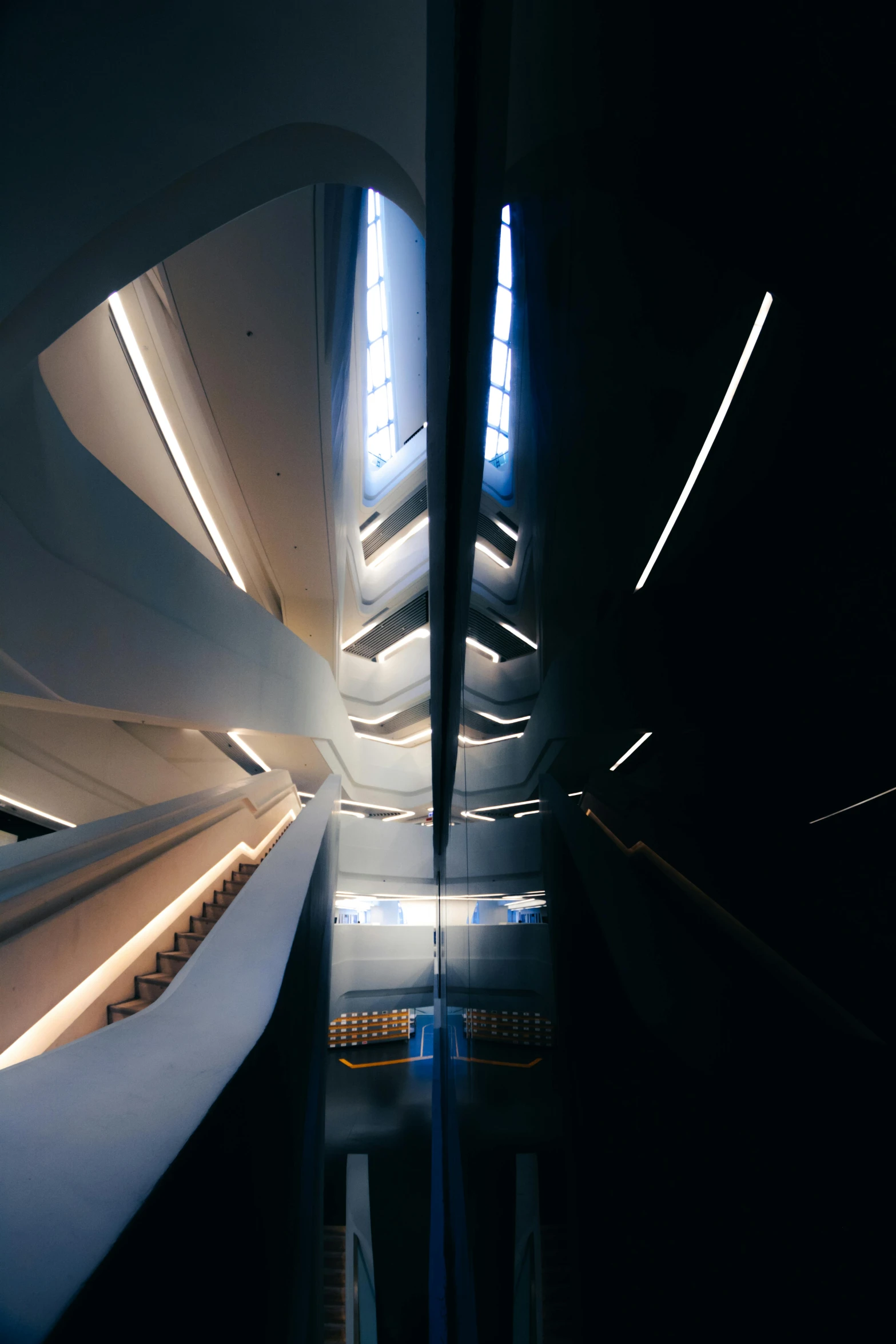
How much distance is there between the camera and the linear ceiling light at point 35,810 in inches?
362

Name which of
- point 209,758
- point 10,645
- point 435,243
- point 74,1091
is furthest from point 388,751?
point 435,243

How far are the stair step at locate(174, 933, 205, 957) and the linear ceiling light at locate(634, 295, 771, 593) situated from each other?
647 centimetres

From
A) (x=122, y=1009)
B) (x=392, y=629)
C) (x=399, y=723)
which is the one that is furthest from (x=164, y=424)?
(x=399, y=723)

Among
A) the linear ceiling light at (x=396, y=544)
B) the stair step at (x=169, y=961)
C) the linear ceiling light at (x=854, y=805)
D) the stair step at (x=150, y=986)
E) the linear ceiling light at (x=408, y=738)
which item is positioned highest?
the linear ceiling light at (x=396, y=544)

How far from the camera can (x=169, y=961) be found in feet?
17.5

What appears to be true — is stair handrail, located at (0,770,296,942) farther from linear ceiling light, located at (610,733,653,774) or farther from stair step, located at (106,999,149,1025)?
linear ceiling light, located at (610,733,653,774)

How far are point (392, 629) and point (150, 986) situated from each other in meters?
15.1

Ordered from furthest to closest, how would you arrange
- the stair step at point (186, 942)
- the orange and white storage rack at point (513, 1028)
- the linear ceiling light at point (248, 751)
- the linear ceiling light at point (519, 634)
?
1. the linear ceiling light at point (248, 751)
2. the stair step at point (186, 942)
3. the linear ceiling light at point (519, 634)
4. the orange and white storage rack at point (513, 1028)

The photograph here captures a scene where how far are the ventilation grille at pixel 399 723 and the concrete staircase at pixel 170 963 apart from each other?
1341 cm

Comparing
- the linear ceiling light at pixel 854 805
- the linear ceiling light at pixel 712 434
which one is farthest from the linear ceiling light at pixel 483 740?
the linear ceiling light at pixel 854 805

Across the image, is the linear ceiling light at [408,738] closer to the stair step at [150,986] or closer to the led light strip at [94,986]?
the led light strip at [94,986]

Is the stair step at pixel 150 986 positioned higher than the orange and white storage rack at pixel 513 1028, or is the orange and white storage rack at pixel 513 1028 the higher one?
the orange and white storage rack at pixel 513 1028

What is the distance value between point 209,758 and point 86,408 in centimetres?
818

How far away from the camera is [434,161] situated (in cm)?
91
